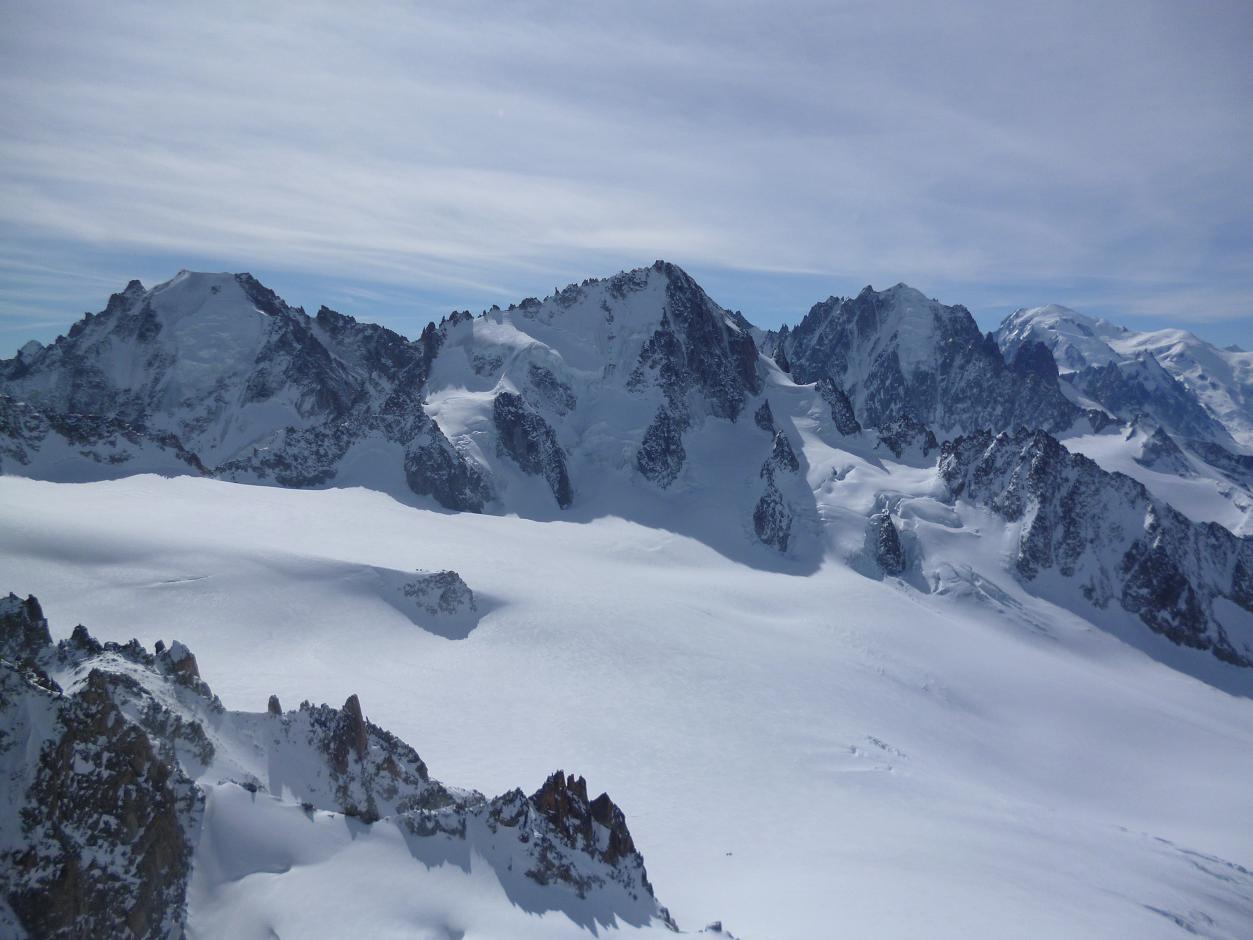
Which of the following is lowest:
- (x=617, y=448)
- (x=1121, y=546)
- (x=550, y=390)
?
(x=1121, y=546)

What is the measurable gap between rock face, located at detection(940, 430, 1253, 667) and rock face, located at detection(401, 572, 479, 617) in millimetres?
75139

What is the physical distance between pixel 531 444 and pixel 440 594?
49.9 metres

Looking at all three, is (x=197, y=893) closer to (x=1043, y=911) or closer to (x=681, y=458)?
(x=1043, y=911)

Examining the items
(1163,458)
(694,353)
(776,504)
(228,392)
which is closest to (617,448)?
(694,353)

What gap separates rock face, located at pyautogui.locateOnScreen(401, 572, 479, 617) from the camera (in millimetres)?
61375

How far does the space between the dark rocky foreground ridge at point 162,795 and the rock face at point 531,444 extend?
7976cm

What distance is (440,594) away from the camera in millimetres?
62094

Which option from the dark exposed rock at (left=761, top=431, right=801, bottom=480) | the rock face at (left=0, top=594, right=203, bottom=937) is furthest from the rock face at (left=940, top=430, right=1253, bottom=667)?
the rock face at (left=0, top=594, right=203, bottom=937)

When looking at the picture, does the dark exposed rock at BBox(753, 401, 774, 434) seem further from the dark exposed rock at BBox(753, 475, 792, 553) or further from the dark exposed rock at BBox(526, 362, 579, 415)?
the dark exposed rock at BBox(526, 362, 579, 415)

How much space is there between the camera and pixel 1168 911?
35.3m

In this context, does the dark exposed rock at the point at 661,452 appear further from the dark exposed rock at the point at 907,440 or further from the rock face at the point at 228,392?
the dark exposed rock at the point at 907,440

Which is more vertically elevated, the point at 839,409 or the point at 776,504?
the point at 839,409

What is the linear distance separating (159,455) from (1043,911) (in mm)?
91909

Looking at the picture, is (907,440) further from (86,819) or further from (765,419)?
(86,819)
